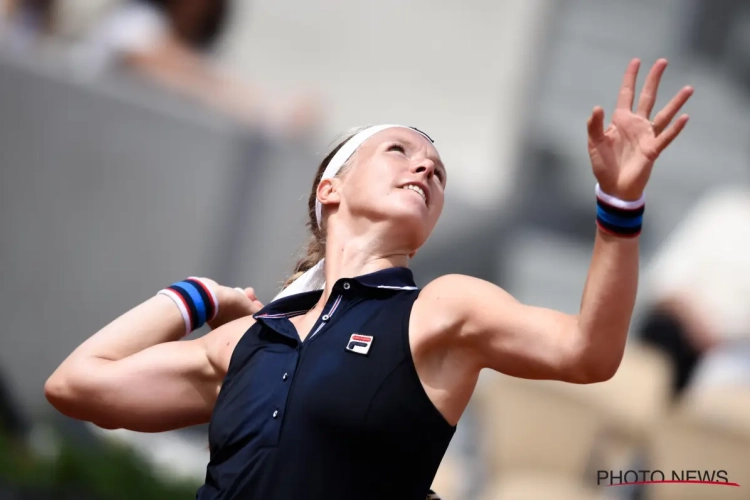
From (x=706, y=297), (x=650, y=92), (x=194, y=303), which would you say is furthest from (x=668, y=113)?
(x=706, y=297)

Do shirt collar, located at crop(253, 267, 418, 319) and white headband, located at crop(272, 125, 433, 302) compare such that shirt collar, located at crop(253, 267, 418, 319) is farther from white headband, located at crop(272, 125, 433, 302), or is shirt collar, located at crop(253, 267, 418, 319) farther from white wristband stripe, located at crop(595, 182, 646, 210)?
white wristband stripe, located at crop(595, 182, 646, 210)

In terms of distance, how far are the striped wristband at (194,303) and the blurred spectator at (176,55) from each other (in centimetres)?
397

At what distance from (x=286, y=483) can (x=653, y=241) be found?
5.50 m

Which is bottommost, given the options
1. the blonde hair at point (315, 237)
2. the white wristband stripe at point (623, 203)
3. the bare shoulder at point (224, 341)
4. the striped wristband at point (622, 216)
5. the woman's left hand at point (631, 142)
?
the bare shoulder at point (224, 341)

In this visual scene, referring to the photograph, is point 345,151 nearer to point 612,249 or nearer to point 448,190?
point 612,249

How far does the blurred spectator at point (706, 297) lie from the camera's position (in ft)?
18.9

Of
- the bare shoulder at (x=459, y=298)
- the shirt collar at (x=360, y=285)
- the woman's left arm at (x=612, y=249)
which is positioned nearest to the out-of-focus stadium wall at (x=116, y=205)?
the shirt collar at (x=360, y=285)

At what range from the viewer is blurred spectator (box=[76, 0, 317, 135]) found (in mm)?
6473

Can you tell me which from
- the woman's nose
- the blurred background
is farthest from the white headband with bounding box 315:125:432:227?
the blurred background

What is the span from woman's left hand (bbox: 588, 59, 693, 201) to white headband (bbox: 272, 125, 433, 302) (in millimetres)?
772

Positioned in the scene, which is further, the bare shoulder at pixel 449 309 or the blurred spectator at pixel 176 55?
the blurred spectator at pixel 176 55

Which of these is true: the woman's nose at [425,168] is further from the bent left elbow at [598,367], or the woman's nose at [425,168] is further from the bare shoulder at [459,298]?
the bent left elbow at [598,367]

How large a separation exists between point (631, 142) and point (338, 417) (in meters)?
0.75

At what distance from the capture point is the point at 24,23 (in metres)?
6.55
